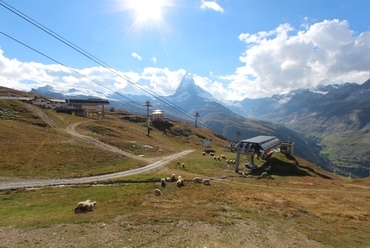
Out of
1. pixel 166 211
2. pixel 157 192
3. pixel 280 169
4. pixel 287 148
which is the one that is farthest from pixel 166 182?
pixel 287 148

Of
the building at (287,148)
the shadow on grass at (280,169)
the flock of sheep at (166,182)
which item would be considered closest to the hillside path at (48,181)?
the flock of sheep at (166,182)

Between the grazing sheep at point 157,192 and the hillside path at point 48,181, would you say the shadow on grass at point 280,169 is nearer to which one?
the hillside path at point 48,181

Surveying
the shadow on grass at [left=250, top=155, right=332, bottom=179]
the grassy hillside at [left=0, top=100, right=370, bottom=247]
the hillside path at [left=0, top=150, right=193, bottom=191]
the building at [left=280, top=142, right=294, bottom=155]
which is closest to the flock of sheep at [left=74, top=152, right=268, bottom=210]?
the grassy hillside at [left=0, top=100, right=370, bottom=247]

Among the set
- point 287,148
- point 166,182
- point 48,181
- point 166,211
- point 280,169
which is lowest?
point 48,181

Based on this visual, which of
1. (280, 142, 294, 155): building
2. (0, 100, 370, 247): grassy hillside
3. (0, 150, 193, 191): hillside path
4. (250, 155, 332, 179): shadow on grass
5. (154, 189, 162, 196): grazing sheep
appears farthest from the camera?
(280, 142, 294, 155): building

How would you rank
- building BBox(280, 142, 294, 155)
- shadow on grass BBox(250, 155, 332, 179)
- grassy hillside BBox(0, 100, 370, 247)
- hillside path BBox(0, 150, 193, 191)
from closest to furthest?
grassy hillside BBox(0, 100, 370, 247) < hillside path BBox(0, 150, 193, 191) < shadow on grass BBox(250, 155, 332, 179) < building BBox(280, 142, 294, 155)

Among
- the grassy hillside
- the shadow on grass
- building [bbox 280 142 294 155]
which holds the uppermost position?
building [bbox 280 142 294 155]

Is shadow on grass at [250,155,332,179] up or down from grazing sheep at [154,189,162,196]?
up

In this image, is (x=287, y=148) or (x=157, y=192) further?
(x=287, y=148)

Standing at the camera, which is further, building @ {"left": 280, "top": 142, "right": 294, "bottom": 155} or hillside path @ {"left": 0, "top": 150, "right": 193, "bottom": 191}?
building @ {"left": 280, "top": 142, "right": 294, "bottom": 155}

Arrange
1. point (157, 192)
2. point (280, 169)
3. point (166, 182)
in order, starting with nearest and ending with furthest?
point (157, 192)
point (166, 182)
point (280, 169)

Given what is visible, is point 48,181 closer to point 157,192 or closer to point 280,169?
point 157,192

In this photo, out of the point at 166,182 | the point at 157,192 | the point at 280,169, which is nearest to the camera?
the point at 157,192

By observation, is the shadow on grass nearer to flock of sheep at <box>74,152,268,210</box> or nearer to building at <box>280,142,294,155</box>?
flock of sheep at <box>74,152,268,210</box>
